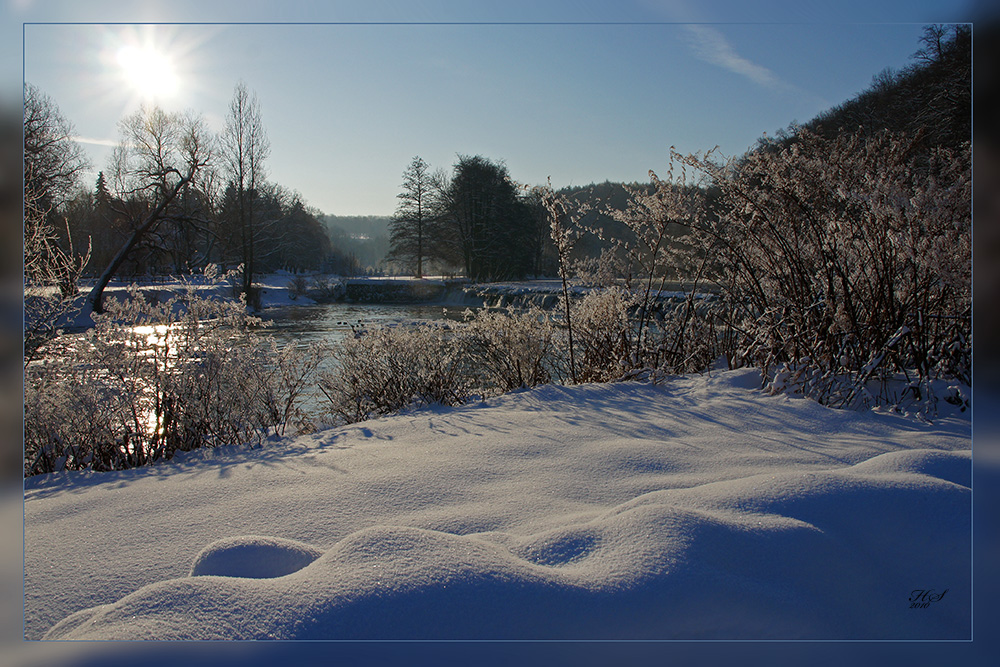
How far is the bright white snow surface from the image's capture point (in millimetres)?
1110

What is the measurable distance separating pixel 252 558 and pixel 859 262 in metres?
4.07

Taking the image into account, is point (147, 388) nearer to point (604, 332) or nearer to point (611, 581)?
point (611, 581)

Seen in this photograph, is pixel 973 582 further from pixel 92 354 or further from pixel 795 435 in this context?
pixel 92 354

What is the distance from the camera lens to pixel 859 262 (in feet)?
11.9

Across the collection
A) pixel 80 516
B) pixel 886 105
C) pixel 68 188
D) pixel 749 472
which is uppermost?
pixel 886 105

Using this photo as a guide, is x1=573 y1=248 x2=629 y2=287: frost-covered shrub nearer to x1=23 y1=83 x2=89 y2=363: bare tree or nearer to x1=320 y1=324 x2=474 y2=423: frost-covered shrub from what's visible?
x1=320 y1=324 x2=474 y2=423: frost-covered shrub

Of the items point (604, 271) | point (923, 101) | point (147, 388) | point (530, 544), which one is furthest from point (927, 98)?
point (147, 388)

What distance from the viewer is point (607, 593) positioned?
3.80ft

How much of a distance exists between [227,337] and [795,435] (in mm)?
4232

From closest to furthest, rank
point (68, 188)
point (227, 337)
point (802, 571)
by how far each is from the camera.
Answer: point (802, 571) < point (68, 188) < point (227, 337)

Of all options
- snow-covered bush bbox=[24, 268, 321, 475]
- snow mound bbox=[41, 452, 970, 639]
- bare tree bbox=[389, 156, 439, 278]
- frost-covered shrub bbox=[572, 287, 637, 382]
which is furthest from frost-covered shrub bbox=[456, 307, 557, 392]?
bare tree bbox=[389, 156, 439, 278]

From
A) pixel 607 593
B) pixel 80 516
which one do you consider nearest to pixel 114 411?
pixel 80 516

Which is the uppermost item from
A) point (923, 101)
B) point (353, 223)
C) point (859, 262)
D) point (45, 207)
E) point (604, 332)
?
point (923, 101)

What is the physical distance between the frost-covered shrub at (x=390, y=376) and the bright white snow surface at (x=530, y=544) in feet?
7.70
